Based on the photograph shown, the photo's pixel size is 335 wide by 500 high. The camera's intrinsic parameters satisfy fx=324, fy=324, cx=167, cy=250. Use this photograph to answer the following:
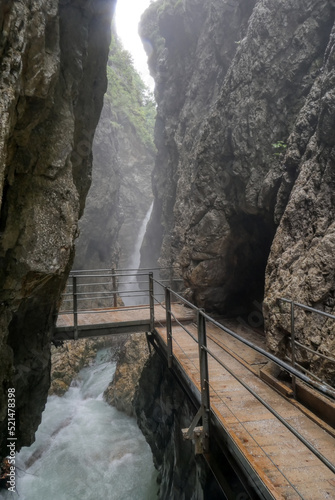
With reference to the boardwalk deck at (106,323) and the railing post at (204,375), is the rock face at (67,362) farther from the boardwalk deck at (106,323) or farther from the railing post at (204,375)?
the railing post at (204,375)

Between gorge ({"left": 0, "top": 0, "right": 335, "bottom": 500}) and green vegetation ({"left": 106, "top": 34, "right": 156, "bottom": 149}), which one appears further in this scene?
green vegetation ({"left": 106, "top": 34, "right": 156, "bottom": 149})

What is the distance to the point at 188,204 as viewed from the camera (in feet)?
34.4

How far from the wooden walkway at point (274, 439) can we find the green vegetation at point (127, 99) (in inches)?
1069

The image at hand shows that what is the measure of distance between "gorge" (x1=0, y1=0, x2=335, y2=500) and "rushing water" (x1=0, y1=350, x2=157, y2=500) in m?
1.53

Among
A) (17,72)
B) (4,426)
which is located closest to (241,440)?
(17,72)

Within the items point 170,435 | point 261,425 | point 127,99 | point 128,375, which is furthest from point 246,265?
point 127,99

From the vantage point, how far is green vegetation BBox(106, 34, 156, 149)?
29.0 m

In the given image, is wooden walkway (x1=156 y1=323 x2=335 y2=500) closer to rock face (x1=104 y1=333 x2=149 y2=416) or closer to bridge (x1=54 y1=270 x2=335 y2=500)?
bridge (x1=54 y1=270 x2=335 y2=500)

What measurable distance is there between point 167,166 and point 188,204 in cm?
953

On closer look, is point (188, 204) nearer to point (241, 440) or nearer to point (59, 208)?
point (59, 208)

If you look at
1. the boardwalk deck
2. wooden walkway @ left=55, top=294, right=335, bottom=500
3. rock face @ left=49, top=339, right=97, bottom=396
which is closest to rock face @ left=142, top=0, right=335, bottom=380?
wooden walkway @ left=55, top=294, right=335, bottom=500

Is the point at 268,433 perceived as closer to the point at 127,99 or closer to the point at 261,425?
the point at 261,425

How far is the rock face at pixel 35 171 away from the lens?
3583 mm

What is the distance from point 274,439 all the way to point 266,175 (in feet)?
18.8
